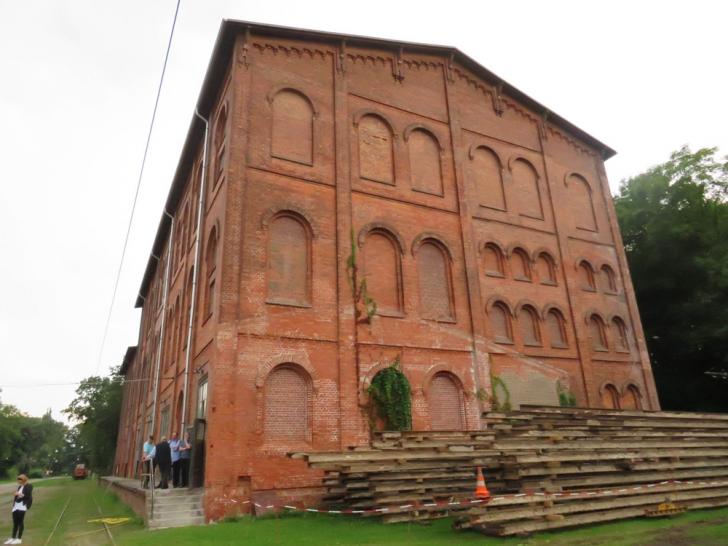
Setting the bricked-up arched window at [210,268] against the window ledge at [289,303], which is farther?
the bricked-up arched window at [210,268]

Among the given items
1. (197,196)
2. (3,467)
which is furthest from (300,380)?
(3,467)

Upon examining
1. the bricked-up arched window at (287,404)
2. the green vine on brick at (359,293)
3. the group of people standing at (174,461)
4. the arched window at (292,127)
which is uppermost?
the arched window at (292,127)

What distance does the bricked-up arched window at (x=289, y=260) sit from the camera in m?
15.7

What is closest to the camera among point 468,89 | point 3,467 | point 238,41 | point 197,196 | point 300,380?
point 300,380

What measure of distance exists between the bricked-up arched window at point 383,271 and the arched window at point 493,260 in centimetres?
416

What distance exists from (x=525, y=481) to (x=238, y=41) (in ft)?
Answer: 51.3

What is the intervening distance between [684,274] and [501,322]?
13840 mm

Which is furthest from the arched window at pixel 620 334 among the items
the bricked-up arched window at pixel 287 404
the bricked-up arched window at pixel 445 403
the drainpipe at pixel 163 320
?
the drainpipe at pixel 163 320

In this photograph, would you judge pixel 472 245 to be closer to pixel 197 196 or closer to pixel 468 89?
pixel 468 89

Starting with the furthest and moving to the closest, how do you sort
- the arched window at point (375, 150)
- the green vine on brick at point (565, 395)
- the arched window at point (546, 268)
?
the arched window at point (546, 268)
the green vine on brick at point (565, 395)
the arched window at point (375, 150)

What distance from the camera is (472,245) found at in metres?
19.9

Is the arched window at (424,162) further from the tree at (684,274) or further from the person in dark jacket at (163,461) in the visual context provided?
the tree at (684,274)

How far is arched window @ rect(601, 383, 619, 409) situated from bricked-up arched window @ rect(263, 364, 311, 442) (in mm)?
12693

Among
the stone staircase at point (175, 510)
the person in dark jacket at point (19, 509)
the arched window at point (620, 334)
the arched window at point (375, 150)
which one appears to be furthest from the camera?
the arched window at point (620, 334)
